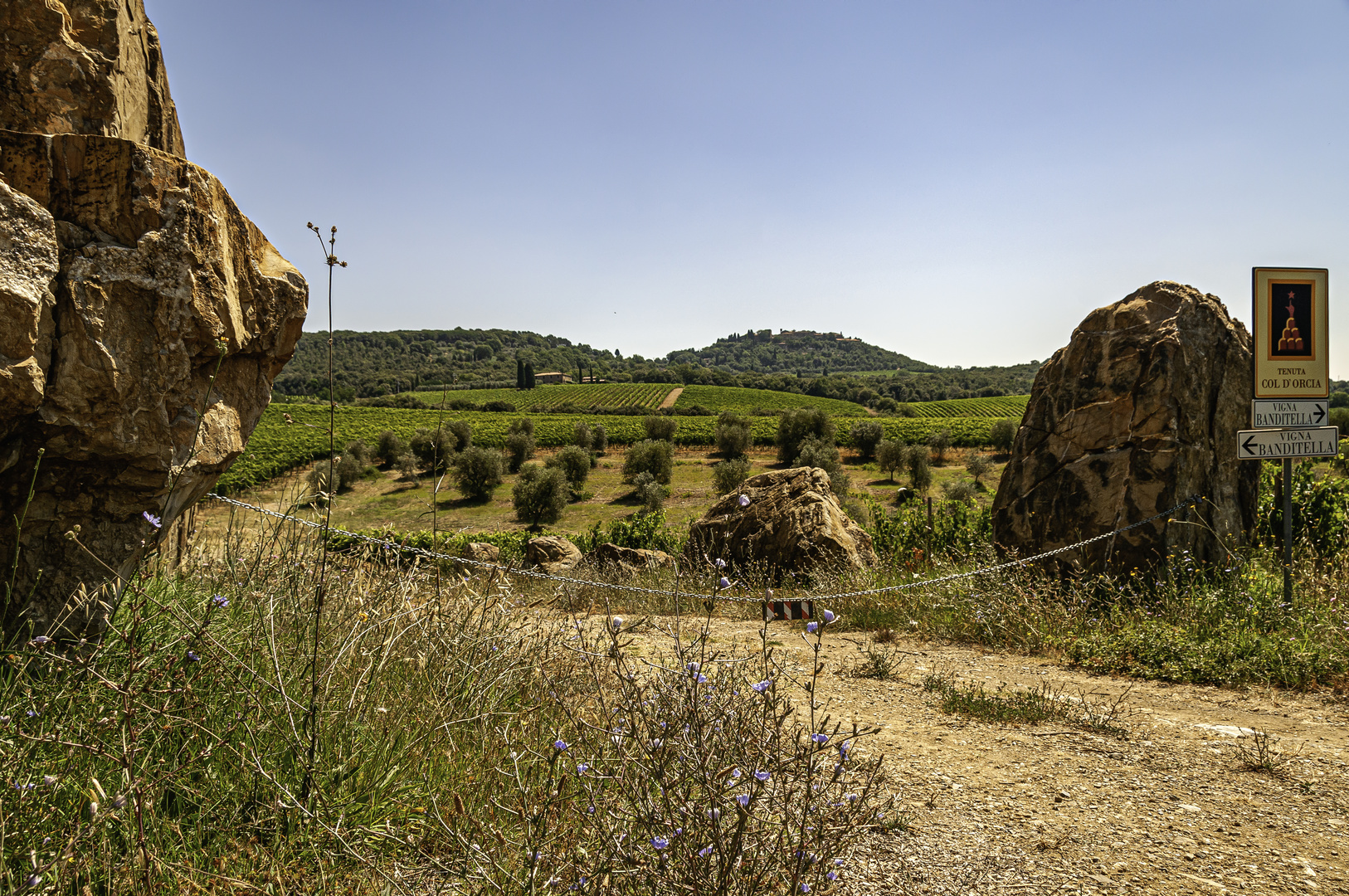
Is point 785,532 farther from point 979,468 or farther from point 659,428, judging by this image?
point 659,428

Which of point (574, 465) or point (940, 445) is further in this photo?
point (940, 445)

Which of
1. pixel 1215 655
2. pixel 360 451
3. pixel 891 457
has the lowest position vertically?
pixel 1215 655

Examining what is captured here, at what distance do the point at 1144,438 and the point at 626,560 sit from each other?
7549 millimetres

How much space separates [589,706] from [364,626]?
47.6 inches

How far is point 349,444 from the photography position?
53.6 m

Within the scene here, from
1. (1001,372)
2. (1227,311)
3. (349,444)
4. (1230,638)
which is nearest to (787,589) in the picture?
(1230,638)

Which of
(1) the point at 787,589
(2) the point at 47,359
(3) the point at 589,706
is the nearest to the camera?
(2) the point at 47,359

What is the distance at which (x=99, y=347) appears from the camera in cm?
258

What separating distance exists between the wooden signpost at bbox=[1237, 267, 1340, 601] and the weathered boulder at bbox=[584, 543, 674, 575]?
7365 millimetres

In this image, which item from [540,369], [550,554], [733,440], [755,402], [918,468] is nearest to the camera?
[550,554]

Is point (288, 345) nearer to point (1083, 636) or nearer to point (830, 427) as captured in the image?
point (1083, 636)

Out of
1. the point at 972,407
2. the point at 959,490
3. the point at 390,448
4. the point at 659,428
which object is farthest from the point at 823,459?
the point at 972,407

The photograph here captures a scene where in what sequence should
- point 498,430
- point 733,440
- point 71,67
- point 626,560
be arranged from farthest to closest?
point 498,430
point 733,440
point 626,560
point 71,67

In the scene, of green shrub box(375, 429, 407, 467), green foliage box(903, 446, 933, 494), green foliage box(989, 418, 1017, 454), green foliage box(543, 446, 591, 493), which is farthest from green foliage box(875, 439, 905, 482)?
green shrub box(375, 429, 407, 467)
